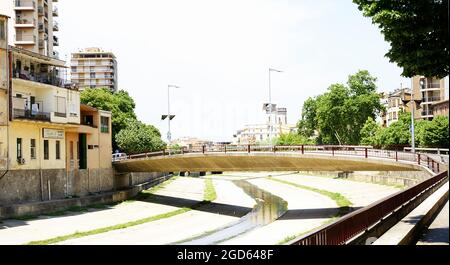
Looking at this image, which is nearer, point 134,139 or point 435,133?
point 435,133

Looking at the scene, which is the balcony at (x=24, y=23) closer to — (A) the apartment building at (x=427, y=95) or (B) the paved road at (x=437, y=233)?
(A) the apartment building at (x=427, y=95)

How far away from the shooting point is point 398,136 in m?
88.9

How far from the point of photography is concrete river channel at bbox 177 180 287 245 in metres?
39.6

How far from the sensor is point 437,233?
61.6ft

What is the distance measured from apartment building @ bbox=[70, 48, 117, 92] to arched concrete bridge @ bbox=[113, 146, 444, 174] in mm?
123036

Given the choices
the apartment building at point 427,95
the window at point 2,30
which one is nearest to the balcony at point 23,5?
the window at point 2,30

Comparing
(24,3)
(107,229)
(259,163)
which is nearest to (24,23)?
(24,3)

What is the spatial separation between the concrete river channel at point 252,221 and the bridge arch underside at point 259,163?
4.81 m

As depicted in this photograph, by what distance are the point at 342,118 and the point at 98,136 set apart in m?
56.0

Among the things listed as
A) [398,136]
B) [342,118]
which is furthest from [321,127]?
[398,136]

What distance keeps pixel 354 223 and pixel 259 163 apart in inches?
1623

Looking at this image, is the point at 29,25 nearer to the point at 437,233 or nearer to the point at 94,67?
the point at 437,233

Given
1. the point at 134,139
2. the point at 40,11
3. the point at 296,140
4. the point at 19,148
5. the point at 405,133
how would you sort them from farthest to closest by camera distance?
the point at 296,140, the point at 40,11, the point at 134,139, the point at 405,133, the point at 19,148

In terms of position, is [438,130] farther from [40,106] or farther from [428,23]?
[428,23]
